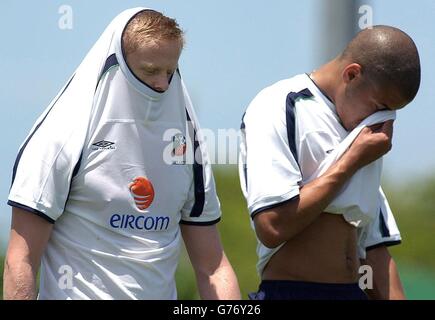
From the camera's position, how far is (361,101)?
4.47 metres

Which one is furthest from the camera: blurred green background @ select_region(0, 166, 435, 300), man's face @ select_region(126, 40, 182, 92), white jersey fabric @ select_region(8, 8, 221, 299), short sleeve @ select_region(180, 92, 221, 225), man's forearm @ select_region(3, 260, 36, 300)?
blurred green background @ select_region(0, 166, 435, 300)

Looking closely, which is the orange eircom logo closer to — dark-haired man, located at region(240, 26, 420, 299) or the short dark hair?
dark-haired man, located at region(240, 26, 420, 299)

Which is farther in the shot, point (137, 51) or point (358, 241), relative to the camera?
point (358, 241)

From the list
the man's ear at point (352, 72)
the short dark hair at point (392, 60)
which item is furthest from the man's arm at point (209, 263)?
the short dark hair at point (392, 60)

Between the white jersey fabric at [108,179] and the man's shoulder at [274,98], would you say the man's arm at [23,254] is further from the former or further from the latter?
the man's shoulder at [274,98]

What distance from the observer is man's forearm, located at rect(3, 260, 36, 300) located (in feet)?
13.2

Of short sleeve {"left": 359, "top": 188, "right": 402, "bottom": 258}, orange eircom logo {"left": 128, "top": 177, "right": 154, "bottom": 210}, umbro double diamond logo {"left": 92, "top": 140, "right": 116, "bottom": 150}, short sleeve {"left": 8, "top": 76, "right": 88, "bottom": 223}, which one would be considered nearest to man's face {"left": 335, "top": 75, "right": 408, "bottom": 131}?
short sleeve {"left": 359, "top": 188, "right": 402, "bottom": 258}

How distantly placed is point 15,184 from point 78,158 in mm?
273

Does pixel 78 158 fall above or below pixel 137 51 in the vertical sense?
below

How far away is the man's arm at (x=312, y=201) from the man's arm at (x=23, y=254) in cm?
91
